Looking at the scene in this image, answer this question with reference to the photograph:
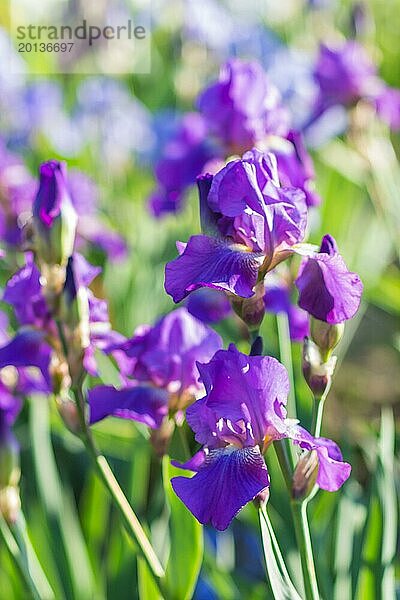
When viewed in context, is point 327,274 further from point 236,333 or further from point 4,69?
point 4,69

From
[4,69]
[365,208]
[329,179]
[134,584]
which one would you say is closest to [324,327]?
[134,584]

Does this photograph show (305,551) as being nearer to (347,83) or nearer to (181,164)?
(181,164)

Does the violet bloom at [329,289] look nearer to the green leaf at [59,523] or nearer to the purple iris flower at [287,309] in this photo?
the purple iris flower at [287,309]

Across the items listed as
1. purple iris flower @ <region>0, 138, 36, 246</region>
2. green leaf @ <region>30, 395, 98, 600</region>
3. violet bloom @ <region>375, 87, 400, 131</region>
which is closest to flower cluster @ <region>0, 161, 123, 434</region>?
green leaf @ <region>30, 395, 98, 600</region>

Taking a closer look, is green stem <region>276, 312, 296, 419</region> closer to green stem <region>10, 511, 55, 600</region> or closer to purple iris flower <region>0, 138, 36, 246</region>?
green stem <region>10, 511, 55, 600</region>
